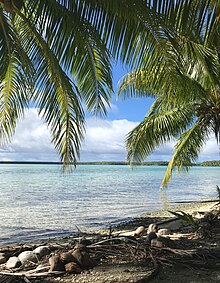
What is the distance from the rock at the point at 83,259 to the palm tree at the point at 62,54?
2098 mm

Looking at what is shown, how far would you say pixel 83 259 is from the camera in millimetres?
4391

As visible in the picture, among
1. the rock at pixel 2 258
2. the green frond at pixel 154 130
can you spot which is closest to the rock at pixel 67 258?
the rock at pixel 2 258

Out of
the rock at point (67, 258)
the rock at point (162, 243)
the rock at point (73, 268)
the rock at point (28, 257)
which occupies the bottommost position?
the rock at point (28, 257)

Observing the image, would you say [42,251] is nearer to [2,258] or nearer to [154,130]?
[2,258]

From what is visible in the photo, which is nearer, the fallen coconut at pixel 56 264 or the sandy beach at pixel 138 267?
the sandy beach at pixel 138 267

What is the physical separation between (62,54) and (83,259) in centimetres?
337

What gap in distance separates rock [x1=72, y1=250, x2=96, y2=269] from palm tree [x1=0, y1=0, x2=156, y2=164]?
2.10 meters

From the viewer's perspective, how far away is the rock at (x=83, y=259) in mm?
4348

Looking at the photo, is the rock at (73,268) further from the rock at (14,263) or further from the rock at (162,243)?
the rock at (162,243)

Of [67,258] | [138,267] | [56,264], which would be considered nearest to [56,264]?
[56,264]

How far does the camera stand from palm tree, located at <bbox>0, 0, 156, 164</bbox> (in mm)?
5125

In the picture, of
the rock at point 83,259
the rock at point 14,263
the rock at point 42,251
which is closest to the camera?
the rock at point 83,259

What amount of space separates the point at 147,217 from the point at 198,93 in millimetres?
5035

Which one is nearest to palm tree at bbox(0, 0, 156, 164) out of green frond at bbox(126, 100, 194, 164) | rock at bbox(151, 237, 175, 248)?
rock at bbox(151, 237, 175, 248)
